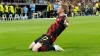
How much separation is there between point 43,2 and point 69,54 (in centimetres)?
4561

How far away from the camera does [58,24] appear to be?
13109 millimetres

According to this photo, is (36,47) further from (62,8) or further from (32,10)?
(32,10)

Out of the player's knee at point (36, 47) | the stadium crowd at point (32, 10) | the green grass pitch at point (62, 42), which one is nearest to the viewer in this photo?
the green grass pitch at point (62, 42)

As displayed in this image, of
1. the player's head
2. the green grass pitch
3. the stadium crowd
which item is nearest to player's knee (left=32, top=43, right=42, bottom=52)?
the green grass pitch

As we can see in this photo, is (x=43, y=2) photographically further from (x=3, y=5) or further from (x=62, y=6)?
(x=62, y=6)

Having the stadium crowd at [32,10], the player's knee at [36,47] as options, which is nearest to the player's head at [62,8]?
the player's knee at [36,47]

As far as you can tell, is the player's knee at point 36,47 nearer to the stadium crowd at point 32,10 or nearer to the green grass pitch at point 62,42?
the green grass pitch at point 62,42

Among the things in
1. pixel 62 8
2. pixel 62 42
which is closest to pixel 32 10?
A: pixel 62 42

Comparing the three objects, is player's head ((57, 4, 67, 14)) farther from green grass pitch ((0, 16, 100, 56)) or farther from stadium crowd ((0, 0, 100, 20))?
stadium crowd ((0, 0, 100, 20))

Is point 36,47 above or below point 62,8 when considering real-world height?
below

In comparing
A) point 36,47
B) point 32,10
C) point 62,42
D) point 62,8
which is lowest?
point 32,10

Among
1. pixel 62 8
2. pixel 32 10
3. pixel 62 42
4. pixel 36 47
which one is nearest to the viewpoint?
pixel 62 8

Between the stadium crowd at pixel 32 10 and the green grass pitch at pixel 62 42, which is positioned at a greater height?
the green grass pitch at pixel 62 42

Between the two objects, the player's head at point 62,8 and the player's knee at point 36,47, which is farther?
the player's knee at point 36,47
